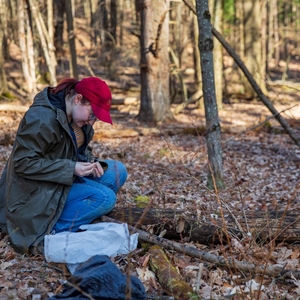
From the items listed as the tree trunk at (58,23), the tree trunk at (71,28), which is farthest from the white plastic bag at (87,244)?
the tree trunk at (58,23)

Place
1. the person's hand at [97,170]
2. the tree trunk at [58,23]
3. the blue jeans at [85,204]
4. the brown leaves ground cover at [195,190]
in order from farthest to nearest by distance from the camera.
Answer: the tree trunk at [58,23], the person's hand at [97,170], the blue jeans at [85,204], the brown leaves ground cover at [195,190]

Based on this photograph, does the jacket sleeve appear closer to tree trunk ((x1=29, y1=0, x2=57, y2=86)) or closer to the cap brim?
the cap brim

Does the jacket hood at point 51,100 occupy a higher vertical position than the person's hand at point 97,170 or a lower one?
higher

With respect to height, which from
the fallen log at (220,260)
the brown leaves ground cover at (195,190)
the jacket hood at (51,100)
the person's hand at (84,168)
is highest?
the jacket hood at (51,100)

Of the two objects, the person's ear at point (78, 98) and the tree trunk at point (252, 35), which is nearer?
the person's ear at point (78, 98)

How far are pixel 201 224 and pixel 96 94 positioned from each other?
1.43 m

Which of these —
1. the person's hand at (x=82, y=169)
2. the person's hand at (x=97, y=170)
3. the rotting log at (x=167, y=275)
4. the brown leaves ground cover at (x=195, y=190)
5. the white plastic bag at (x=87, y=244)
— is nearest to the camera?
the rotting log at (x=167, y=275)

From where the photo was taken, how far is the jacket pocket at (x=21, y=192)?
357cm

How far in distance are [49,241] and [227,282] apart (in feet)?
4.46

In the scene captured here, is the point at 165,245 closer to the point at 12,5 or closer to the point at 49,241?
the point at 49,241

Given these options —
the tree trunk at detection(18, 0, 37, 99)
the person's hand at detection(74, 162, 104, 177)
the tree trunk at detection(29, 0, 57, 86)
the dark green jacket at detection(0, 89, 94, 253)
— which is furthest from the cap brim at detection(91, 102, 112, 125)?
the tree trunk at detection(18, 0, 37, 99)

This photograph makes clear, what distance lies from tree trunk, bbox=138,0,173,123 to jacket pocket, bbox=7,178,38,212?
732cm

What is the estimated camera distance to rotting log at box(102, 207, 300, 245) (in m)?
3.80

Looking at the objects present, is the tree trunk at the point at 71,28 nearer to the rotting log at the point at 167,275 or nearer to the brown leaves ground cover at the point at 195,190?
the brown leaves ground cover at the point at 195,190
